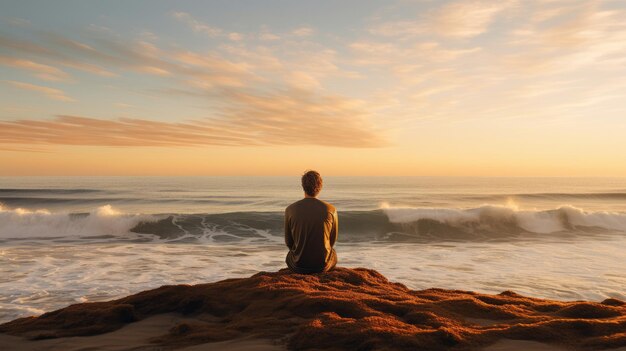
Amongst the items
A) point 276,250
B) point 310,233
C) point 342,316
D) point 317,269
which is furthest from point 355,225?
point 342,316

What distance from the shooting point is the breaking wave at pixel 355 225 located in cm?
1989

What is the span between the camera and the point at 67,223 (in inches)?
851

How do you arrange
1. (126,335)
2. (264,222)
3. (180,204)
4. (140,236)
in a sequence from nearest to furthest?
(126,335)
(140,236)
(264,222)
(180,204)

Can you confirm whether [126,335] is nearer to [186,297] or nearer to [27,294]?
[186,297]

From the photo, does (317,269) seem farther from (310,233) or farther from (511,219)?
(511,219)

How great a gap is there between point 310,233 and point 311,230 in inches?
1.9

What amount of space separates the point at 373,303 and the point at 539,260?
34.4 feet

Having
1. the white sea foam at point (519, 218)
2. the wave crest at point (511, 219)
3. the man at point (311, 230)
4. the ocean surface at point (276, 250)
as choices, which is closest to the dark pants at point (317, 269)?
the man at point (311, 230)

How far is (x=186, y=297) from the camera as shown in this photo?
5.32 metres

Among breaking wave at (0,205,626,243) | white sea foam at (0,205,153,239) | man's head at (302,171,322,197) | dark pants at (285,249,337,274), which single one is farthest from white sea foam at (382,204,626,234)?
man's head at (302,171,322,197)

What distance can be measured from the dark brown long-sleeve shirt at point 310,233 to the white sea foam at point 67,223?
17.1 metres

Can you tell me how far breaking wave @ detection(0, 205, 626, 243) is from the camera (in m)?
19.9

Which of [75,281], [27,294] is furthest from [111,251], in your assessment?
[27,294]

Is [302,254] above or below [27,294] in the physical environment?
above
